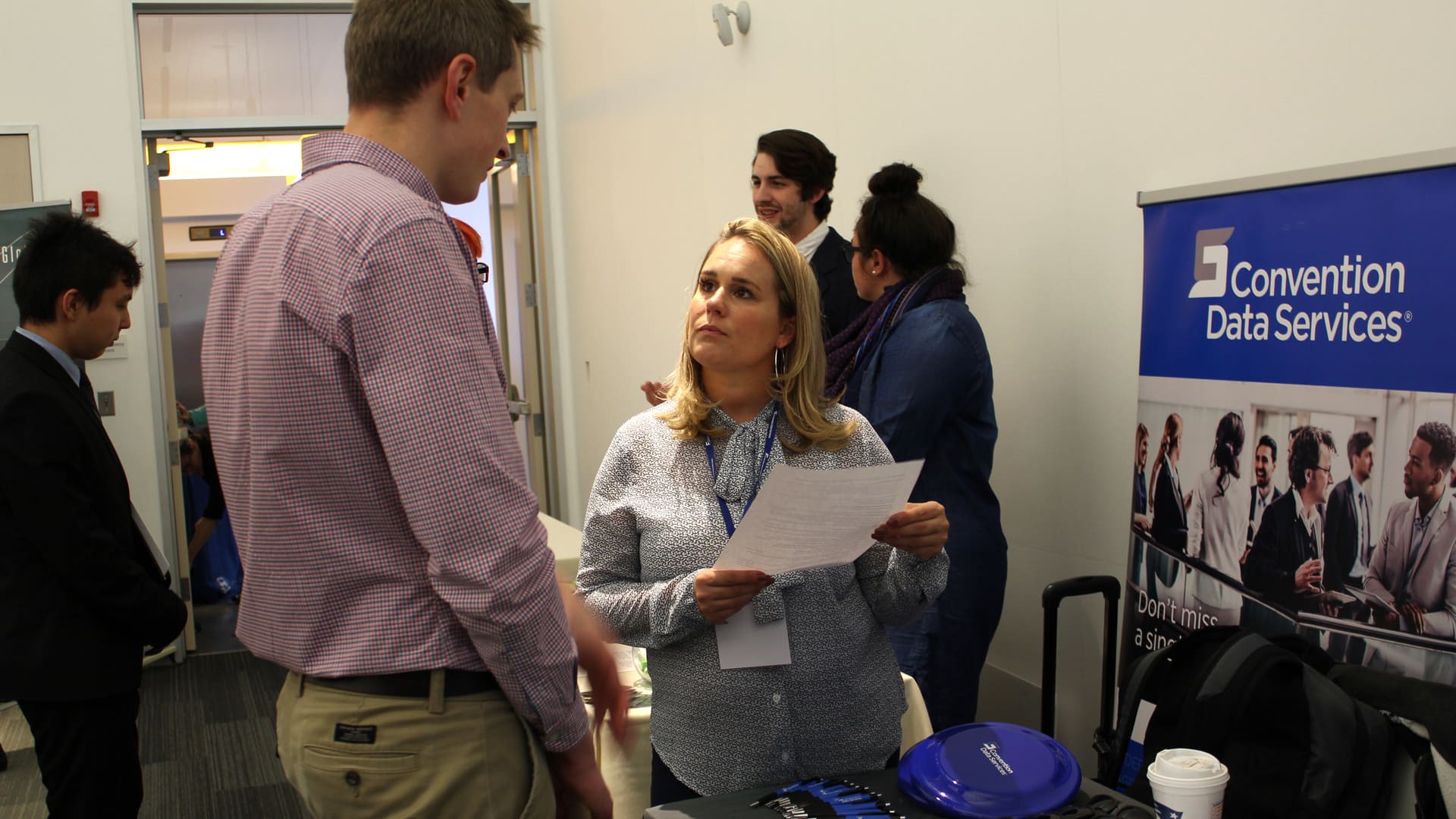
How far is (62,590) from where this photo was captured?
2.29 meters

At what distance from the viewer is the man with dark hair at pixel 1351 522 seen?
1.54 meters

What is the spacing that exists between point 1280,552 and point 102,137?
231 inches

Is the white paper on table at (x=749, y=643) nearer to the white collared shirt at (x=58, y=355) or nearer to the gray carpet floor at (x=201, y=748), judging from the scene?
the white collared shirt at (x=58, y=355)

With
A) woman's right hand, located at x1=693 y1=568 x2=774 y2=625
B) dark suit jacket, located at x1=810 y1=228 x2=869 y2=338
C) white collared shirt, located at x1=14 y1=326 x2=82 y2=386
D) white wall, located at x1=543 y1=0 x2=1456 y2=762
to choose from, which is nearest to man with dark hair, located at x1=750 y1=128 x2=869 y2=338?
dark suit jacket, located at x1=810 y1=228 x2=869 y2=338

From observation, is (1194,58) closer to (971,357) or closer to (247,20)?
(971,357)

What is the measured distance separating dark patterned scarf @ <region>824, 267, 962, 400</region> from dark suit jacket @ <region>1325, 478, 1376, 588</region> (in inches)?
41.2

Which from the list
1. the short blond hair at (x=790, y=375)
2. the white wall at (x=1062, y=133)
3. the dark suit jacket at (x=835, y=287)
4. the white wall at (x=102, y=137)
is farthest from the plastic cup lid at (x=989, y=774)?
the white wall at (x=102, y=137)

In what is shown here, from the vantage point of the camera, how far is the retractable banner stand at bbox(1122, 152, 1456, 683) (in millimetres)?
1479

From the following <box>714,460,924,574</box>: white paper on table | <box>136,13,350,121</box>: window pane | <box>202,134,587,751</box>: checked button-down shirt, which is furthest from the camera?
<box>136,13,350,121</box>: window pane

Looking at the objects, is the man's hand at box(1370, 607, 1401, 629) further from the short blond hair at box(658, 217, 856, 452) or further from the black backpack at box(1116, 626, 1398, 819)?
the short blond hair at box(658, 217, 856, 452)

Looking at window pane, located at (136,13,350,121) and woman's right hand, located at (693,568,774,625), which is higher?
window pane, located at (136,13,350,121)

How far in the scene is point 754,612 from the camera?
150cm

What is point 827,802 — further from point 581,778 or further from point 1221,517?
point 1221,517

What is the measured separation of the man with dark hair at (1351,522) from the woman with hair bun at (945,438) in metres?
0.87
